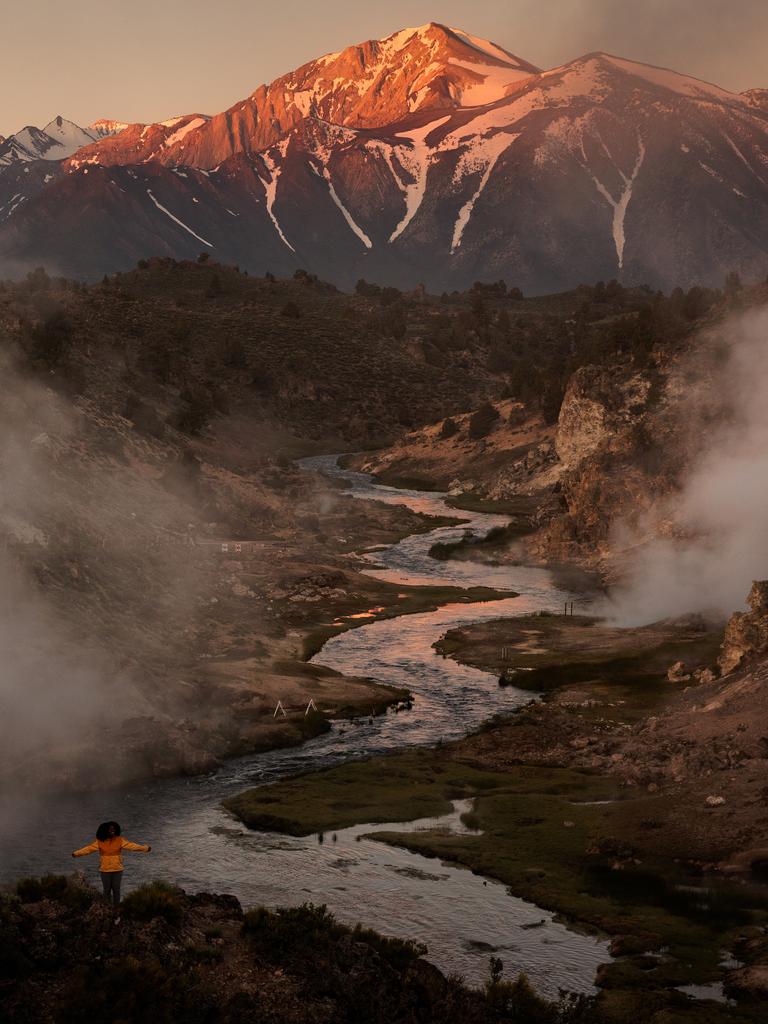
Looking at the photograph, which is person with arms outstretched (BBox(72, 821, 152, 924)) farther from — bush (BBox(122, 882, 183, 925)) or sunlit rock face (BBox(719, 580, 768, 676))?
sunlit rock face (BBox(719, 580, 768, 676))

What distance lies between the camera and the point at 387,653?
7306 centimetres

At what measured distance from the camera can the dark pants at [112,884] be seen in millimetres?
30138

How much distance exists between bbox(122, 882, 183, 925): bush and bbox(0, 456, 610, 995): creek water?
199 inches

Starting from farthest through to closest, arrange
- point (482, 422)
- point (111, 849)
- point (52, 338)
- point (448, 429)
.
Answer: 1. point (448, 429)
2. point (482, 422)
3. point (52, 338)
4. point (111, 849)

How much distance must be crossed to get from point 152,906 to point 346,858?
11095mm

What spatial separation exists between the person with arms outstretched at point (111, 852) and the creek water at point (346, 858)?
6.32m

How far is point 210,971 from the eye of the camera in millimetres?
28828

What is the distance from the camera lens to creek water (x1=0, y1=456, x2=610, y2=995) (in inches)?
1330

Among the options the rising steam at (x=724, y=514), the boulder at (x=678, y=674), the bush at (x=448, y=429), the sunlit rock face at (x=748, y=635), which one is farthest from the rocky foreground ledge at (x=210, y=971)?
the bush at (x=448, y=429)

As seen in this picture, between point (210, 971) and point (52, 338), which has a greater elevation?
point (52, 338)

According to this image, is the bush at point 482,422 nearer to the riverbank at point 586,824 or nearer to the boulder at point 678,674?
the riverbank at point 586,824

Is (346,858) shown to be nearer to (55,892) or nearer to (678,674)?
(55,892)

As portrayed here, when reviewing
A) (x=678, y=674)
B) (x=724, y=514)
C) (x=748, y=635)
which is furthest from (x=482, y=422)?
(x=748, y=635)

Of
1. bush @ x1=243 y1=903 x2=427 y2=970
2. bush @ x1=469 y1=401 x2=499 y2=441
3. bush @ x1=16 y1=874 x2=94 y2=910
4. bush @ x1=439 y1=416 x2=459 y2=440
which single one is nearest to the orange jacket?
bush @ x1=16 y1=874 x2=94 y2=910
